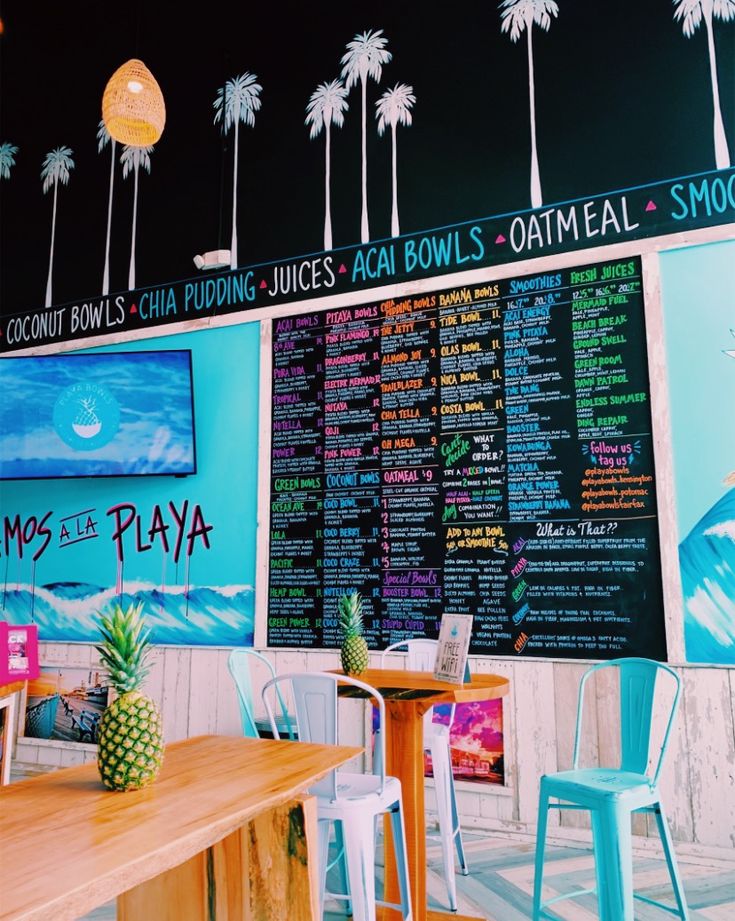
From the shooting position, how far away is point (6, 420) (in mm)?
5172

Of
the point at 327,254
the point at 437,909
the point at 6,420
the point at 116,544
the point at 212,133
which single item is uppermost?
the point at 212,133

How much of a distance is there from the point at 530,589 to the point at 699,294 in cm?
171

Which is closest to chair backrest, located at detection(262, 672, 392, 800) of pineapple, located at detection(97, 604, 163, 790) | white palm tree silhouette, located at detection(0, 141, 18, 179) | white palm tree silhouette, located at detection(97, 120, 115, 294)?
pineapple, located at detection(97, 604, 163, 790)

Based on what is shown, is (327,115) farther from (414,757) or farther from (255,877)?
(255,877)

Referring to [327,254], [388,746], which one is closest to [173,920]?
[388,746]

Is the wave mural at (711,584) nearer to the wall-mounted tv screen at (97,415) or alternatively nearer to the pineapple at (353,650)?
the pineapple at (353,650)

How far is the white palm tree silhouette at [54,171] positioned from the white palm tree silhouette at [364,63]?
97.8 inches

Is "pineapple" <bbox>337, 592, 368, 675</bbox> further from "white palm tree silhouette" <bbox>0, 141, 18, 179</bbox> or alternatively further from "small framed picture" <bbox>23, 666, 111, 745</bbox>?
"white palm tree silhouette" <bbox>0, 141, 18, 179</bbox>

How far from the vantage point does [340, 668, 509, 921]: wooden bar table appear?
262 cm

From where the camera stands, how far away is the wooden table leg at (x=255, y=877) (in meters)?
1.55

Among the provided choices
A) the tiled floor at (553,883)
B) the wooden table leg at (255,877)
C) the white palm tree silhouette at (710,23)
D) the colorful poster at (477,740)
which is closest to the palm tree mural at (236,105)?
the white palm tree silhouette at (710,23)

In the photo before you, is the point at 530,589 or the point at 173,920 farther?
the point at 530,589

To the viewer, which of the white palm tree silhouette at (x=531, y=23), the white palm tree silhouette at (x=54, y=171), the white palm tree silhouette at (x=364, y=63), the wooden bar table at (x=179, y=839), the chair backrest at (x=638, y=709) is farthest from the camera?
the white palm tree silhouette at (x=54, y=171)

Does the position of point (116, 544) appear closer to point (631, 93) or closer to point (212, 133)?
point (212, 133)
